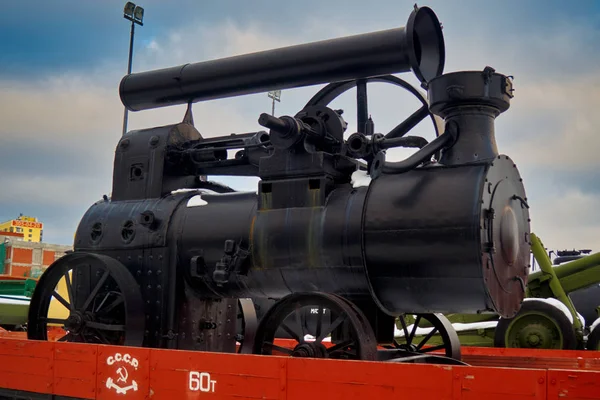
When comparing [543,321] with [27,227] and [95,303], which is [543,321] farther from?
[27,227]

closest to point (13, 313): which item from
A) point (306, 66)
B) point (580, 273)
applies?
point (306, 66)

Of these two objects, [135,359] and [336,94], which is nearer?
[135,359]

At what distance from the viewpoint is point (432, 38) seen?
6883 millimetres

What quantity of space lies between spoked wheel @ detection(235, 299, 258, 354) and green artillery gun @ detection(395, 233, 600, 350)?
364 cm

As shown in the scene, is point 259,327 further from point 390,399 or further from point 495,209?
point 495,209

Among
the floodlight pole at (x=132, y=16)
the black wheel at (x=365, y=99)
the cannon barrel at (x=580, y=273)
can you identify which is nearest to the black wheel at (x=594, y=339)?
the cannon barrel at (x=580, y=273)

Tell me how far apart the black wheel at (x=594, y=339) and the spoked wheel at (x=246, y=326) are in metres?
6.69

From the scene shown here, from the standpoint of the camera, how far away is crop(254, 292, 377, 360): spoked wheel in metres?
5.81

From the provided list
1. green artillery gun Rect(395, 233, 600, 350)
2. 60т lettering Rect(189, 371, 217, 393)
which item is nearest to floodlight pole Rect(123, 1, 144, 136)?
green artillery gun Rect(395, 233, 600, 350)

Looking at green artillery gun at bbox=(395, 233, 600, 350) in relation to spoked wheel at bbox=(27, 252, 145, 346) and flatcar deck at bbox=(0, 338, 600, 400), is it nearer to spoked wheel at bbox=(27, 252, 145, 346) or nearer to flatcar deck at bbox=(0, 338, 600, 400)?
flatcar deck at bbox=(0, 338, 600, 400)

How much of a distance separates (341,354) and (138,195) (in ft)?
10.4

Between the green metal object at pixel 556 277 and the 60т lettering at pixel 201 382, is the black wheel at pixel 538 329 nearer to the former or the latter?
the green metal object at pixel 556 277

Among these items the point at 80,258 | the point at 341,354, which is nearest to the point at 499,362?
the point at 341,354

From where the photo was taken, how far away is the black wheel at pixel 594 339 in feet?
40.2
